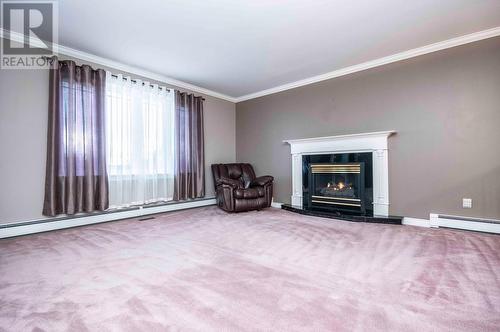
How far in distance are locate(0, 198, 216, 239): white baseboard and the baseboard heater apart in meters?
4.19

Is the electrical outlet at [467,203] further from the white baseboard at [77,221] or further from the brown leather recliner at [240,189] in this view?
the white baseboard at [77,221]

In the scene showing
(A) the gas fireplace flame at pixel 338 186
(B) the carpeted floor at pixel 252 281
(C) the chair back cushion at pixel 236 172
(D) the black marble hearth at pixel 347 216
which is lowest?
(B) the carpeted floor at pixel 252 281

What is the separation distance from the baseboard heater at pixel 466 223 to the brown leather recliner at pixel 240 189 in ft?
8.70

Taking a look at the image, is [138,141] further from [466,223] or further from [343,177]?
[466,223]

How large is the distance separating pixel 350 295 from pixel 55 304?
A: 1.87 m

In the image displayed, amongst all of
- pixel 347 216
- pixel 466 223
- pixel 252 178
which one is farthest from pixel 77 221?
pixel 466 223

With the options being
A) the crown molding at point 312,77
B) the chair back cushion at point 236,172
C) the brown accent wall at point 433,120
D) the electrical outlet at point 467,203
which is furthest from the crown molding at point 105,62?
the electrical outlet at point 467,203

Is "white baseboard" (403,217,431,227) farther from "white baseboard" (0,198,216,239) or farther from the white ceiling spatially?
"white baseboard" (0,198,216,239)

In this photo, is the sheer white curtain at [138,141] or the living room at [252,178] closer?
the living room at [252,178]

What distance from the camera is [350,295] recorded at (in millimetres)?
1520

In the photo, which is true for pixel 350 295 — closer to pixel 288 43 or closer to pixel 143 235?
pixel 143 235

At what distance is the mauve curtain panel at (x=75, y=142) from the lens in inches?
122

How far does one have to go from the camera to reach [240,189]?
168 inches

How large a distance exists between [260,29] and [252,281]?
282 centimetres
